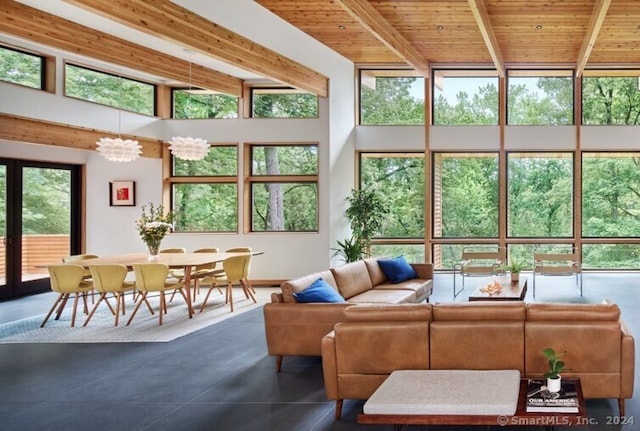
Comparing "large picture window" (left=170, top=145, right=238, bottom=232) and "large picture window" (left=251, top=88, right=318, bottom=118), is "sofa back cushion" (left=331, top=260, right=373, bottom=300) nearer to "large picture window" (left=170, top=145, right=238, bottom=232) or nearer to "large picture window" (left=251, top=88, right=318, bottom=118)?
"large picture window" (left=170, top=145, right=238, bottom=232)

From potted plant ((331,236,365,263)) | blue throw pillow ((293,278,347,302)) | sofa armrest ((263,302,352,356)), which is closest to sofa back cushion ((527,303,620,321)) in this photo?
sofa armrest ((263,302,352,356))

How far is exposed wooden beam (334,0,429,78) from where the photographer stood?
6.70 m

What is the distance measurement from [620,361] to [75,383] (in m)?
4.26

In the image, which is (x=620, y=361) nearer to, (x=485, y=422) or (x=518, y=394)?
(x=518, y=394)

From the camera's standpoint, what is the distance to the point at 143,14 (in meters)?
5.37

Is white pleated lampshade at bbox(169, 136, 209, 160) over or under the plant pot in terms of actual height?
over

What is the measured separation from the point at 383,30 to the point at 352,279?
3.93 m

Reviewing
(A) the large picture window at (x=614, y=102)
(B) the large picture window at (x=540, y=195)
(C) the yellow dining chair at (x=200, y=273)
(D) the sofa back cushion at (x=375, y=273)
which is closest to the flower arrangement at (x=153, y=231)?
(C) the yellow dining chair at (x=200, y=273)

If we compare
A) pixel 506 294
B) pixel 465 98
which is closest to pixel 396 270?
pixel 506 294

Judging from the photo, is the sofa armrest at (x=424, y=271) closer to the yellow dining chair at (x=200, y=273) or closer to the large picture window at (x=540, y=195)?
the yellow dining chair at (x=200, y=273)

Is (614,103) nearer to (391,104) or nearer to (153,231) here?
(391,104)

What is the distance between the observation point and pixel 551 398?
2914 millimetres

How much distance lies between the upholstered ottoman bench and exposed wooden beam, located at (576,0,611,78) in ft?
19.2

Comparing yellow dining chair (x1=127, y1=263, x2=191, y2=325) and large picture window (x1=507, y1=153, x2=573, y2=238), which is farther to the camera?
large picture window (x1=507, y1=153, x2=573, y2=238)
